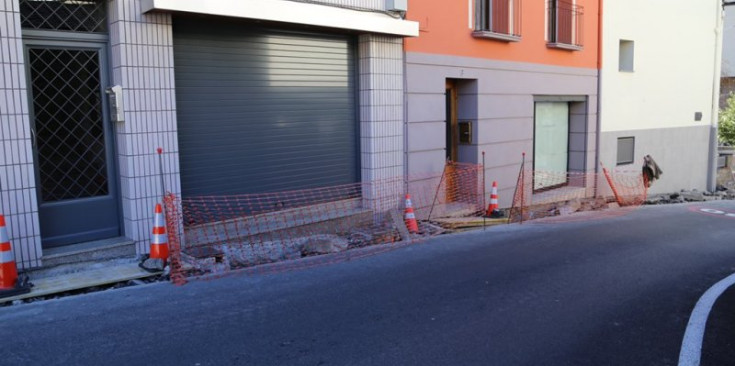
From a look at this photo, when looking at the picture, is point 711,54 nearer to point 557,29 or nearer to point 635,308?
point 557,29

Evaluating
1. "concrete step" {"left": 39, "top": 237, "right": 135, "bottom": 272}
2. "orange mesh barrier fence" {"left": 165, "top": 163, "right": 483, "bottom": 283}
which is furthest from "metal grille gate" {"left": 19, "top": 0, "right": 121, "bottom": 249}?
"orange mesh barrier fence" {"left": 165, "top": 163, "right": 483, "bottom": 283}

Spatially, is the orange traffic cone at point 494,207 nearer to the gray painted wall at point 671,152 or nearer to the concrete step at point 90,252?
the gray painted wall at point 671,152

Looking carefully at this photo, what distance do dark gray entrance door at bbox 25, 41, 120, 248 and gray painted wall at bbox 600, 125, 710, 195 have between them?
13.4m

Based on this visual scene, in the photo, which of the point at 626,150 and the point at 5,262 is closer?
the point at 5,262

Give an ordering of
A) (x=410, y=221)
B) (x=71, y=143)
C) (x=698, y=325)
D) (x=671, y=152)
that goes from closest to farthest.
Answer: (x=698, y=325) < (x=71, y=143) < (x=410, y=221) < (x=671, y=152)

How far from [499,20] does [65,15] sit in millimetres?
8812

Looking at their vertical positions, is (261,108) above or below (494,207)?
above

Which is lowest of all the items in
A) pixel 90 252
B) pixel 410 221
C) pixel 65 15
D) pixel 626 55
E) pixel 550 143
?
pixel 410 221

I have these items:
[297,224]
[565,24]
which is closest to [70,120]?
[297,224]

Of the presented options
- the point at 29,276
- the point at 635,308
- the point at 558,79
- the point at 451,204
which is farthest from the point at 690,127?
the point at 29,276

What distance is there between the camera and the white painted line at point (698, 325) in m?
4.86

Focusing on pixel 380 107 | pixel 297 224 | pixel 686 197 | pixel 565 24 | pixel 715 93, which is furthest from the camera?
pixel 715 93

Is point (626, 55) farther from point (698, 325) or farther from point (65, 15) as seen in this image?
point (65, 15)

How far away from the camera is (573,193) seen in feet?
52.3
